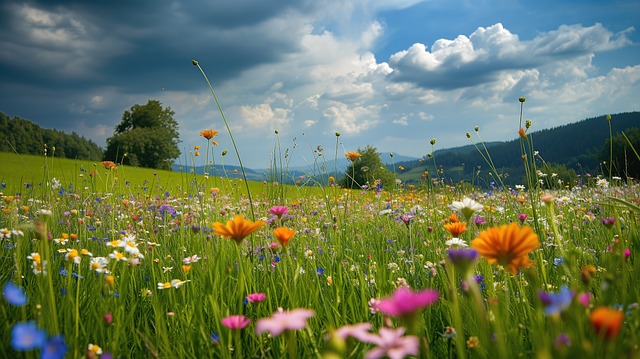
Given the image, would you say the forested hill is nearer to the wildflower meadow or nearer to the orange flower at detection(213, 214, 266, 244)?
the wildflower meadow

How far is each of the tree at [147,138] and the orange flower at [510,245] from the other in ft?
161

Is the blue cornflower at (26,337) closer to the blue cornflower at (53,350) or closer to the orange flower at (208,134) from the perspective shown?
the blue cornflower at (53,350)

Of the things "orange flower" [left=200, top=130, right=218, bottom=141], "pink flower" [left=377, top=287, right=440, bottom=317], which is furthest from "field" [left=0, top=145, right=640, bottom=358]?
"orange flower" [left=200, top=130, right=218, bottom=141]

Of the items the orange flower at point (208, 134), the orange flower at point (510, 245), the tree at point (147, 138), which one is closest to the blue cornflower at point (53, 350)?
the orange flower at point (510, 245)

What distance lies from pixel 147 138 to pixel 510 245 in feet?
188

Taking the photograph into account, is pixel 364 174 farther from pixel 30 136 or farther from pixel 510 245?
pixel 30 136

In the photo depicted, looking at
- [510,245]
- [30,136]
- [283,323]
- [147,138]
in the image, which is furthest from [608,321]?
[30,136]

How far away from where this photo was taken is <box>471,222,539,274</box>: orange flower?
0.90m

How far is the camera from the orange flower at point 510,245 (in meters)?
0.90

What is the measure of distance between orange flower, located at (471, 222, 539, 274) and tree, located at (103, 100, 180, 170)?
4913cm

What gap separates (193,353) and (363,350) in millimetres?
611

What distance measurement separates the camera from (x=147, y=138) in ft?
174

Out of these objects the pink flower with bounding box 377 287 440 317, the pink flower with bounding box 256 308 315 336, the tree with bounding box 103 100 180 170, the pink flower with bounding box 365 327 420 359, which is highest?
the tree with bounding box 103 100 180 170

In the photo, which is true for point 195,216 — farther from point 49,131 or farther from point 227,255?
point 49,131
